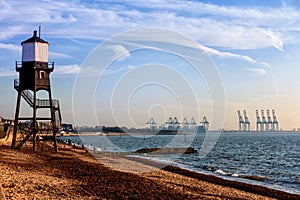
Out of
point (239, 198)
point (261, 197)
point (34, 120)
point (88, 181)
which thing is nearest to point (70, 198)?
point (88, 181)

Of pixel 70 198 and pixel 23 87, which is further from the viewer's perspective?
pixel 23 87

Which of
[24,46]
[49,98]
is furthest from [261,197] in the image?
[24,46]

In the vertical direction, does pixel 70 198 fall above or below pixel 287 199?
above

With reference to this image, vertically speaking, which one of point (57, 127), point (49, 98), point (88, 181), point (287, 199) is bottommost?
point (287, 199)

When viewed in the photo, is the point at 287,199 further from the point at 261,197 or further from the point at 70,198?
the point at 70,198

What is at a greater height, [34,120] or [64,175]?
[34,120]

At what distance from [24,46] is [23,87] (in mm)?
4127

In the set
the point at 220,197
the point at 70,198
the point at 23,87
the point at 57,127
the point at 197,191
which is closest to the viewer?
the point at 70,198

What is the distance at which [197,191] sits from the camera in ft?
71.1

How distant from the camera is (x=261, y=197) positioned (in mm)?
22547

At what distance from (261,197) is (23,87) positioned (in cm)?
2689

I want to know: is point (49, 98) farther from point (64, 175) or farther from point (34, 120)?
point (64, 175)

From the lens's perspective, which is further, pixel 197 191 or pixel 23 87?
pixel 23 87

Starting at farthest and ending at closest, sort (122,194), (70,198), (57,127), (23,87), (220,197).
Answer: (57,127)
(23,87)
(220,197)
(122,194)
(70,198)
